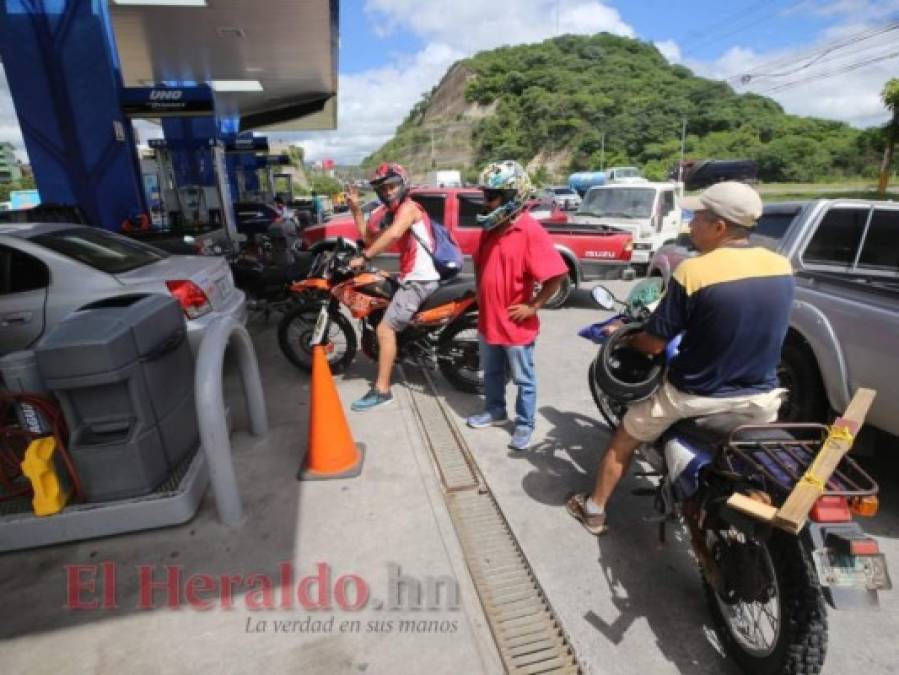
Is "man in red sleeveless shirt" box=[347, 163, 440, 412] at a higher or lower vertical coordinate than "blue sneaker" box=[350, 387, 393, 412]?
higher

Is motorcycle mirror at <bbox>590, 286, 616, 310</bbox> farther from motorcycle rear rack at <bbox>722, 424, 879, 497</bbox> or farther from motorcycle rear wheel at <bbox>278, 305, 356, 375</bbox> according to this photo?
motorcycle rear wheel at <bbox>278, 305, 356, 375</bbox>

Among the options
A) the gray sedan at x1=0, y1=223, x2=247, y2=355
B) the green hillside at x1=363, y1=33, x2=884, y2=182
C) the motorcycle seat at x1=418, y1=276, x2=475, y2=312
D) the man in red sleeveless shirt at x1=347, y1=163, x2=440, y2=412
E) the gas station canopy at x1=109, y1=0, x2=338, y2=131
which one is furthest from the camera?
the green hillside at x1=363, y1=33, x2=884, y2=182

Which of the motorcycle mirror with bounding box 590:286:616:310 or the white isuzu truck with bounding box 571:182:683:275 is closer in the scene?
the motorcycle mirror with bounding box 590:286:616:310

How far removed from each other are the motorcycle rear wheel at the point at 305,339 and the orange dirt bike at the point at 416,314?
0.13 ft

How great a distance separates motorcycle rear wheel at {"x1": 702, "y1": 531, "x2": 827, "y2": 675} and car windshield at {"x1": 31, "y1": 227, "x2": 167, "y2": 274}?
4.72 metres

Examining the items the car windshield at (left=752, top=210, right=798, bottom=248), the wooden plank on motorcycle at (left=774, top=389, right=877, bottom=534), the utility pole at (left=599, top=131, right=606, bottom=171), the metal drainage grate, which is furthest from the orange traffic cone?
the utility pole at (left=599, top=131, right=606, bottom=171)

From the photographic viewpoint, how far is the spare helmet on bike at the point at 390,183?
4027 mm

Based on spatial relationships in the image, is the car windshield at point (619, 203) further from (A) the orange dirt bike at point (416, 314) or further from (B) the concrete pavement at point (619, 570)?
(B) the concrete pavement at point (619, 570)

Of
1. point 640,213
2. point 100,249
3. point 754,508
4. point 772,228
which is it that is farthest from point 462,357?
point 640,213

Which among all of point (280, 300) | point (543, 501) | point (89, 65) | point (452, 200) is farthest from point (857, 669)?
point (89, 65)

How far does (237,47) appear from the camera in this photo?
1327 cm

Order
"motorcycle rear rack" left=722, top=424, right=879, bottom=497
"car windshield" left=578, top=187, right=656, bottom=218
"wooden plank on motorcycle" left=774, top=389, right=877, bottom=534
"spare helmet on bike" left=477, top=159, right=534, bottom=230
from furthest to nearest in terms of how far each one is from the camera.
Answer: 1. "car windshield" left=578, top=187, right=656, bottom=218
2. "spare helmet on bike" left=477, top=159, right=534, bottom=230
3. "motorcycle rear rack" left=722, top=424, right=879, bottom=497
4. "wooden plank on motorcycle" left=774, top=389, right=877, bottom=534

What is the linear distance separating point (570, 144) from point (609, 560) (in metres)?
74.0

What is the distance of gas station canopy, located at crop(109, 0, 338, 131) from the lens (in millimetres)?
10484
